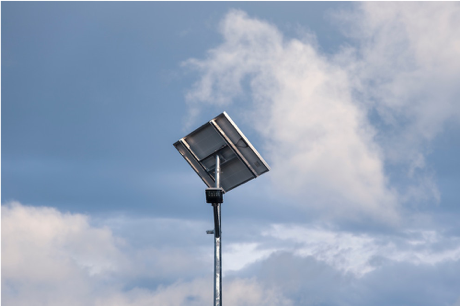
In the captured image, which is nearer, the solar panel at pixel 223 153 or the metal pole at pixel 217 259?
the metal pole at pixel 217 259

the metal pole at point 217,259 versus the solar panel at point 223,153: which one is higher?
the solar panel at point 223,153

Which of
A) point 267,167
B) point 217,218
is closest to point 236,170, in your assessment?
point 267,167

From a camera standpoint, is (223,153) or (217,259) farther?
(223,153)

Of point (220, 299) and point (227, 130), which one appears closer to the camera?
point (220, 299)

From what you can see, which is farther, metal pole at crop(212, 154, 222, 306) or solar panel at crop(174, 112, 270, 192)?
solar panel at crop(174, 112, 270, 192)

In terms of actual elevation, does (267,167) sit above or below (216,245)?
above

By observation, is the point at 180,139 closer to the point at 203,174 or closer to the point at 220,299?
the point at 203,174

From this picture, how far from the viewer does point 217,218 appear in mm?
35906

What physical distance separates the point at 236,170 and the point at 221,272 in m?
7.84

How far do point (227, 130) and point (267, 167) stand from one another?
4.04 m

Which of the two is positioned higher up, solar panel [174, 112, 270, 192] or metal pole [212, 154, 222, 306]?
solar panel [174, 112, 270, 192]

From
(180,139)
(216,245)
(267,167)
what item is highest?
(180,139)

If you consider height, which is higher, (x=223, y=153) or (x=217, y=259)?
(x=223, y=153)

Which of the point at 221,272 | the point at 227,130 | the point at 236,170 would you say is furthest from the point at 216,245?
the point at 227,130
